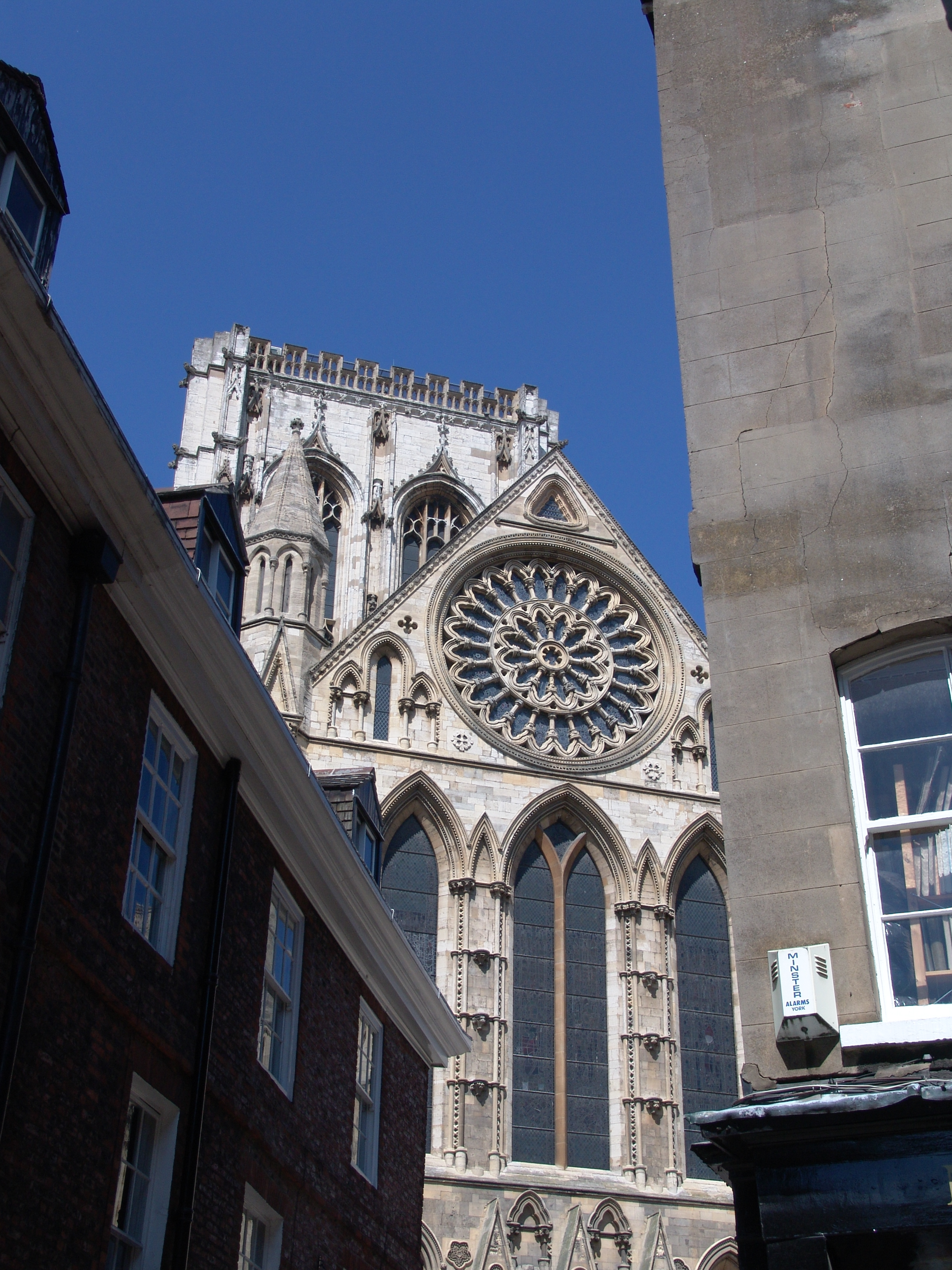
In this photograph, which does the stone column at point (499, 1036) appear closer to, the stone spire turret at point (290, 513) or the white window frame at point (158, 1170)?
the stone spire turret at point (290, 513)

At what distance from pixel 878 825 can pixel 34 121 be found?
23.3ft

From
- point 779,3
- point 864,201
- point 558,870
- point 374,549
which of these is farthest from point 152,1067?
point 374,549

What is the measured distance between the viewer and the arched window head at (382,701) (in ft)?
78.5

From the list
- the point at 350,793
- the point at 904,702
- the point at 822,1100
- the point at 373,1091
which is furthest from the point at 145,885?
the point at 350,793

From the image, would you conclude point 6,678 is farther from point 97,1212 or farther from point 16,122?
point 16,122

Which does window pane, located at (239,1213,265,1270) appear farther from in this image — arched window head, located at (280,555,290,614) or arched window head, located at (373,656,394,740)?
arched window head, located at (280,555,290,614)

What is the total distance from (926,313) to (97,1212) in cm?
721

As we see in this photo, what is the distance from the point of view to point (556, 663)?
1016 inches

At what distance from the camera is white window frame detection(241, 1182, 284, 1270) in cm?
1059

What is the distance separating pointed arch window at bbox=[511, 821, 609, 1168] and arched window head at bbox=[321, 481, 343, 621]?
50.6ft

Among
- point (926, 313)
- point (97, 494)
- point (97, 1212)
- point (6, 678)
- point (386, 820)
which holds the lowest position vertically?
point (97, 1212)

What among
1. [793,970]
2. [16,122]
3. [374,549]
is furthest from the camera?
[374,549]

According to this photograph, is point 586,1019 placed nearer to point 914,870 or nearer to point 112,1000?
point 112,1000

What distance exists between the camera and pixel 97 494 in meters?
8.59
